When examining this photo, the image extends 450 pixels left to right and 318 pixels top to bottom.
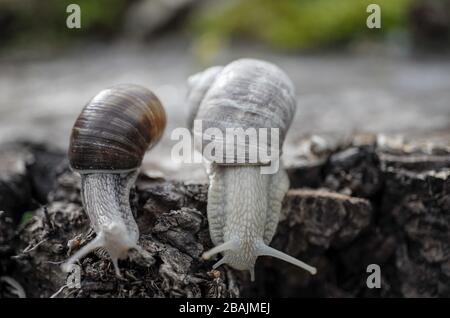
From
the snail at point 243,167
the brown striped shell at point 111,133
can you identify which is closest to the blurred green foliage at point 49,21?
the brown striped shell at point 111,133

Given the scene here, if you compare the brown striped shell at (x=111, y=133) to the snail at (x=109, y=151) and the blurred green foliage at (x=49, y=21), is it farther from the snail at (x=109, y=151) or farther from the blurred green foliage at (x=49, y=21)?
the blurred green foliage at (x=49, y=21)

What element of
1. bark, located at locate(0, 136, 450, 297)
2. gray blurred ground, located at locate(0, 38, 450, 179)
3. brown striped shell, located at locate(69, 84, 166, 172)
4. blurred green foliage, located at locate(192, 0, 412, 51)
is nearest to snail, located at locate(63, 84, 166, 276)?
brown striped shell, located at locate(69, 84, 166, 172)

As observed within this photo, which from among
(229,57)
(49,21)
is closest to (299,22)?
(229,57)

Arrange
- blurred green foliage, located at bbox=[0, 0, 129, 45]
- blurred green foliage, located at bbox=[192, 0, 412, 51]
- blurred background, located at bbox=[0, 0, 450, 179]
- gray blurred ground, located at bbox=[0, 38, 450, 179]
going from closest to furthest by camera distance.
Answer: gray blurred ground, located at bbox=[0, 38, 450, 179] → blurred background, located at bbox=[0, 0, 450, 179] → blurred green foliage, located at bbox=[192, 0, 412, 51] → blurred green foliage, located at bbox=[0, 0, 129, 45]

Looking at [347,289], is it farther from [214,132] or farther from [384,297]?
[214,132]

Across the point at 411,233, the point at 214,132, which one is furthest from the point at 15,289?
the point at 411,233

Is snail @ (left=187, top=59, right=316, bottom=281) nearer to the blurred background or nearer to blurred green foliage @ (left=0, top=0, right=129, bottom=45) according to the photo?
the blurred background
